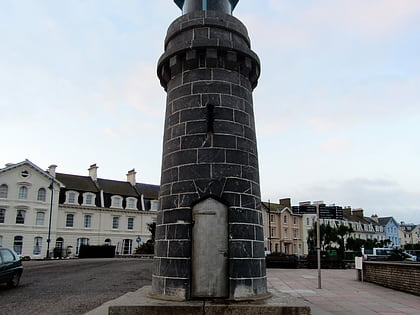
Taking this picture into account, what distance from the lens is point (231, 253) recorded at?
22.7ft

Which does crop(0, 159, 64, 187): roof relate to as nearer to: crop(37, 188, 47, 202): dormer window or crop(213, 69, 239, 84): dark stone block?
crop(37, 188, 47, 202): dormer window

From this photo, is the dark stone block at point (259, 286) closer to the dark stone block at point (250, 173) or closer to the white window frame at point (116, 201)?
the dark stone block at point (250, 173)

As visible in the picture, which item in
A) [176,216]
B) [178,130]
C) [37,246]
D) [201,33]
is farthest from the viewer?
[37,246]

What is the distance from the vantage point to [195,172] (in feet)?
23.8

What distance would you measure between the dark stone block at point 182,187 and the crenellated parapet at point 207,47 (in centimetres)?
230

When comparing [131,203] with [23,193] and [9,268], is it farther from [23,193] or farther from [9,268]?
[9,268]

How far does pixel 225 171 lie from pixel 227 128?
2.83 feet

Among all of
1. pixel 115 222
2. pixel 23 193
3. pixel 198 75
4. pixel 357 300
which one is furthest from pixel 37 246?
pixel 198 75

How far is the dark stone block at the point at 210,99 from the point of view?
758cm

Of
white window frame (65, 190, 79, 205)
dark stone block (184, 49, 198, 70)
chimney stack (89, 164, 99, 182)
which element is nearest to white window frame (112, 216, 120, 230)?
white window frame (65, 190, 79, 205)

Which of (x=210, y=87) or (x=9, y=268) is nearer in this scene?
(x=210, y=87)

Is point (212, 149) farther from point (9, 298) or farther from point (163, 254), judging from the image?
point (9, 298)

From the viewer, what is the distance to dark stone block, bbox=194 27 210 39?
25.5 feet

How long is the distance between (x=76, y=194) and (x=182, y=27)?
44.7m
